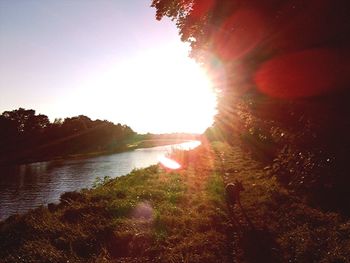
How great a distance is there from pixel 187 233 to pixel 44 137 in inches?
4417

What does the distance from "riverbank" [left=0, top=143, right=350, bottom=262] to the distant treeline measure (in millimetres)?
80094

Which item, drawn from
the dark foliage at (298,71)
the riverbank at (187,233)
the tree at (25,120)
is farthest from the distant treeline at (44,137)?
the dark foliage at (298,71)

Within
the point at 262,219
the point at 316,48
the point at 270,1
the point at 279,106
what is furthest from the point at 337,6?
the point at 262,219

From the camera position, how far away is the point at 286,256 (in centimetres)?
903

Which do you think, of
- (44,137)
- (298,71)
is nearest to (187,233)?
(298,71)

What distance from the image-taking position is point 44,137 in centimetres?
11494

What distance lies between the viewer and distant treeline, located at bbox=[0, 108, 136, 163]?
101438 mm

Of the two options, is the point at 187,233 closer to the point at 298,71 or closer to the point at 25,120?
the point at 298,71

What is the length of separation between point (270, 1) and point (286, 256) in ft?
23.1

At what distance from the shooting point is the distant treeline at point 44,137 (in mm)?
101438

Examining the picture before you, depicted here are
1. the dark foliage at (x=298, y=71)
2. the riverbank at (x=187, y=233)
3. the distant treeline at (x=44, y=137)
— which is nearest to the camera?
the dark foliage at (x=298, y=71)

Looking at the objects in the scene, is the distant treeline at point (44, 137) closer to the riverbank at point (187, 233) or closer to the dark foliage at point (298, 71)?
the riverbank at point (187, 233)

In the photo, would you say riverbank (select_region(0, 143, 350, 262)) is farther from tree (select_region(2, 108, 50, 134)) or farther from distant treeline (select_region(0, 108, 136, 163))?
tree (select_region(2, 108, 50, 134))

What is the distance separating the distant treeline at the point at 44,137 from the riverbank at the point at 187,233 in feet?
263
